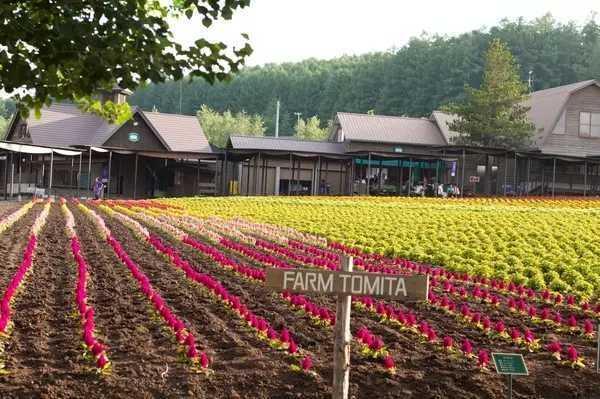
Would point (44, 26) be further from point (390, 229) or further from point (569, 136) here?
point (569, 136)

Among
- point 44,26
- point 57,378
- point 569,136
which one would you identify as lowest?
point 57,378

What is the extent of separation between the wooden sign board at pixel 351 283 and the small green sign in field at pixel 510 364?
97 cm

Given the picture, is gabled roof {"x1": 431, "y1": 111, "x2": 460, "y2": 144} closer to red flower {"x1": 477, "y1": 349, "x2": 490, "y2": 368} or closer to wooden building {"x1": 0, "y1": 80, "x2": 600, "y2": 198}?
wooden building {"x1": 0, "y1": 80, "x2": 600, "y2": 198}

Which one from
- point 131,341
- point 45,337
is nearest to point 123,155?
point 45,337

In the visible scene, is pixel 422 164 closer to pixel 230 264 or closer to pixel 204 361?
pixel 230 264

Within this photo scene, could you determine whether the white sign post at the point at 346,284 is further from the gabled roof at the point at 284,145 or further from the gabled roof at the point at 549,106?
the gabled roof at the point at 549,106

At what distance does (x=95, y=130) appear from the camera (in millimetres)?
45219

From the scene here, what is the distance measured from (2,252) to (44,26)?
9.50 metres

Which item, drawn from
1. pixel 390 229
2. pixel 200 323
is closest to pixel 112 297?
pixel 200 323

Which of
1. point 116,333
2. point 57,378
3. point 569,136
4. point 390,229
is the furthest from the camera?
point 569,136

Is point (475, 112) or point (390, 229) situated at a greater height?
point (475, 112)

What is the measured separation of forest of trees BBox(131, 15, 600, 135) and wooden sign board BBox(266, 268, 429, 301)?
72.1 meters

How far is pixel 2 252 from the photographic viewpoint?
511 inches

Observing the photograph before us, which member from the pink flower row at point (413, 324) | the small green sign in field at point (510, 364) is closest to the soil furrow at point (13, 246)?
the pink flower row at point (413, 324)
